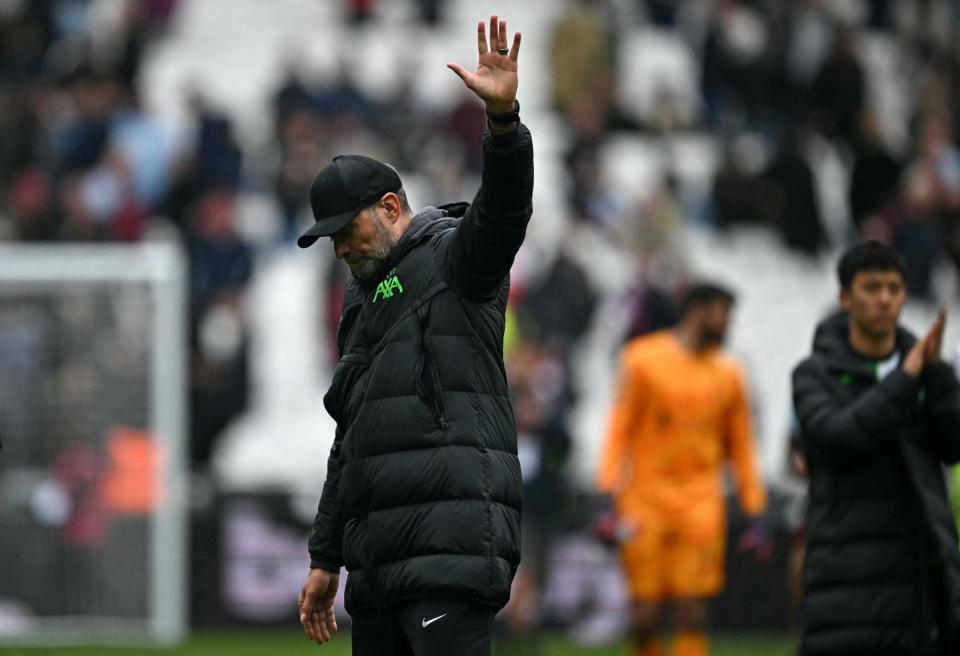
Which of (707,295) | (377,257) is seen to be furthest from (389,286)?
(707,295)

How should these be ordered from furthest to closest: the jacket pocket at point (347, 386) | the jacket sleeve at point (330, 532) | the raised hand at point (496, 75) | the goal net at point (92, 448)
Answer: the goal net at point (92, 448) < the jacket sleeve at point (330, 532) < the jacket pocket at point (347, 386) < the raised hand at point (496, 75)

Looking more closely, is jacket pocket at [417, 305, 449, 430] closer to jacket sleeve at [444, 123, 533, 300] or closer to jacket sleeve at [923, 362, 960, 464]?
jacket sleeve at [444, 123, 533, 300]

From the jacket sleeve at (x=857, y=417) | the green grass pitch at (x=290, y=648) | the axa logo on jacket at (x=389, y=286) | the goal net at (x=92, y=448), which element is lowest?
the green grass pitch at (x=290, y=648)

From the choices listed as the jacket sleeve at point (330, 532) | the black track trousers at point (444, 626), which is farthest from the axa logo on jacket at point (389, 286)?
the black track trousers at point (444, 626)

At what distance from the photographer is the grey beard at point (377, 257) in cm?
667

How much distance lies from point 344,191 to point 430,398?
683 mm

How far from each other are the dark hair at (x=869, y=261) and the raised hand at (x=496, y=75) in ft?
6.81

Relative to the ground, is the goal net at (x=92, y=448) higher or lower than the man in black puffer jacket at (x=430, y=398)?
lower

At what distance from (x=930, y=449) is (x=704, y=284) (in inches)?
183

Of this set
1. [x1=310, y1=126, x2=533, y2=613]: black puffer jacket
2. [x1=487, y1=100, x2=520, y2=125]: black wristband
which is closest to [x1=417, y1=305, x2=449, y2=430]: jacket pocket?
[x1=310, y1=126, x2=533, y2=613]: black puffer jacket

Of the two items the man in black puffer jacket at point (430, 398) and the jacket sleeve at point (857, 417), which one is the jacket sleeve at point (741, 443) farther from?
the man in black puffer jacket at point (430, 398)

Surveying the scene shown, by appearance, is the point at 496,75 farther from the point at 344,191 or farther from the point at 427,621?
the point at 427,621

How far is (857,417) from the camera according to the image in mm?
7453

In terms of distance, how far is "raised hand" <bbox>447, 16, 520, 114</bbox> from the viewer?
617 cm
